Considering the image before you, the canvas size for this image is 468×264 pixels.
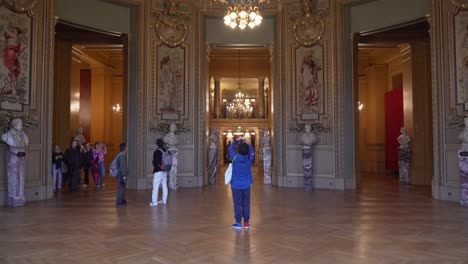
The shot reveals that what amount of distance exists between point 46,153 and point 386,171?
37.6 feet

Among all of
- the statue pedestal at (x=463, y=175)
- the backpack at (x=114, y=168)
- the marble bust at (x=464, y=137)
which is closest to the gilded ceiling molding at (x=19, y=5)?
the backpack at (x=114, y=168)

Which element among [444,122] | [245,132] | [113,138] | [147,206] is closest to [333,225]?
[147,206]

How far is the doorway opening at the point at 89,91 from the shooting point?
1123cm

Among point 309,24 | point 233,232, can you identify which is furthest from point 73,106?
point 233,232

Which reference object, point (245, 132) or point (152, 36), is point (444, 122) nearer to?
point (152, 36)

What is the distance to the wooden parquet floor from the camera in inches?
155

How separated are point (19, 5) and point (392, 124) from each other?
11908 mm

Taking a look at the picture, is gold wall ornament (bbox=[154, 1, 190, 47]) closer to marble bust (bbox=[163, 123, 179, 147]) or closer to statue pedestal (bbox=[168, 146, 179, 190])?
marble bust (bbox=[163, 123, 179, 147])

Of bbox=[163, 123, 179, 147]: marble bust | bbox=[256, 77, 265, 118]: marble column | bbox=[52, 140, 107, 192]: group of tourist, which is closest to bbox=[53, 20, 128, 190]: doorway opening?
bbox=[52, 140, 107, 192]: group of tourist

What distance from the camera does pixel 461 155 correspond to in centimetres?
741

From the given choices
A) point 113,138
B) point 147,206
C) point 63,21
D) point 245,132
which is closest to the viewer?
point 147,206

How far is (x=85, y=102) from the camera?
15.2 meters

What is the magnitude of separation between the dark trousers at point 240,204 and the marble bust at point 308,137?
15.8 ft

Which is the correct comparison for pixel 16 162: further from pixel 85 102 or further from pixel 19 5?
pixel 85 102
